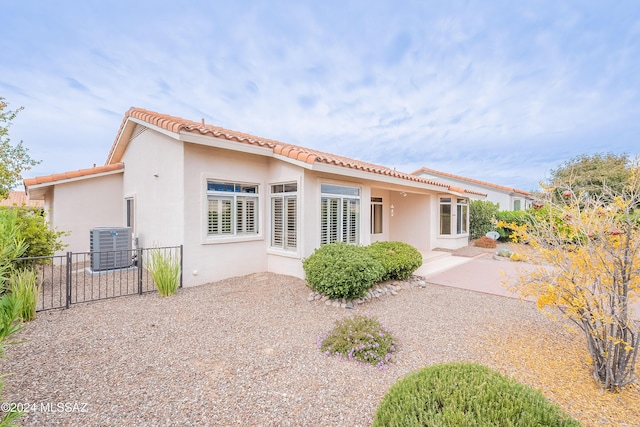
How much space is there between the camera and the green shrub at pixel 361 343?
4.90 meters

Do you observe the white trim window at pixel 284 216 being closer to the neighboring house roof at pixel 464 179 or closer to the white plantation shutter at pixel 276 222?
the white plantation shutter at pixel 276 222

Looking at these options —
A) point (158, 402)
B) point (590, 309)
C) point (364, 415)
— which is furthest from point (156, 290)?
point (590, 309)

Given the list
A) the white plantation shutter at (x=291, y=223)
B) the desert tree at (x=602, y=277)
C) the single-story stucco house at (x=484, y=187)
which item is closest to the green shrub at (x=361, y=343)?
the desert tree at (x=602, y=277)

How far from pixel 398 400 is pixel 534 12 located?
12.4 m

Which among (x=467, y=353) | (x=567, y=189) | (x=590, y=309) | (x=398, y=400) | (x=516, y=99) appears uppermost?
(x=516, y=99)

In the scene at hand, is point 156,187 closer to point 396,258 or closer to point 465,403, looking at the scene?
point 396,258

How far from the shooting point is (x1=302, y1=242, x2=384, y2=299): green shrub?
7562mm

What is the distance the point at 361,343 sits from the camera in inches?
200

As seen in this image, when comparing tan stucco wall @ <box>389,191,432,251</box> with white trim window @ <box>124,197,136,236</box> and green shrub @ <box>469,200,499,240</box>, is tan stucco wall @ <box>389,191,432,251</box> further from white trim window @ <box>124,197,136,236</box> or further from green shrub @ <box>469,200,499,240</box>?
white trim window @ <box>124,197,136,236</box>

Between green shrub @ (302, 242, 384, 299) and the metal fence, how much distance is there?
4341mm

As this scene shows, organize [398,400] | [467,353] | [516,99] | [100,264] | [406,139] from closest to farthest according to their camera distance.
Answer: [398,400]
[467,353]
[100,264]
[516,99]
[406,139]

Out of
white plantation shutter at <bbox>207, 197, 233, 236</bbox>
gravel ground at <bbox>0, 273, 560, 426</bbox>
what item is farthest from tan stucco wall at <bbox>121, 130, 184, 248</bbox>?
gravel ground at <bbox>0, 273, 560, 426</bbox>

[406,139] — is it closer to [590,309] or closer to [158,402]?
[590,309]

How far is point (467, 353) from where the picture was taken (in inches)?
204
